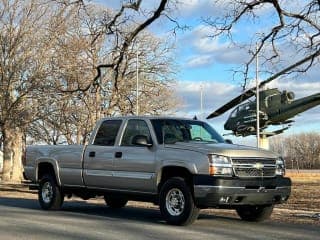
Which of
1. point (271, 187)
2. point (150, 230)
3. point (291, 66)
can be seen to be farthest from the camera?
point (291, 66)

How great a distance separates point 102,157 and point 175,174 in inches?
79.0

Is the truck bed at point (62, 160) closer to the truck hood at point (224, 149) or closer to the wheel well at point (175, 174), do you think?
the wheel well at point (175, 174)

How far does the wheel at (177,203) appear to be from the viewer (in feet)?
37.2

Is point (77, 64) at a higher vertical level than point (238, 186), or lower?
higher

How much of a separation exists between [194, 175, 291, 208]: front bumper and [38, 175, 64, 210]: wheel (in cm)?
441

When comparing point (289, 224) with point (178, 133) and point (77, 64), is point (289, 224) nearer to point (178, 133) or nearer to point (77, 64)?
point (178, 133)

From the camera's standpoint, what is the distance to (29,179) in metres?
15.4

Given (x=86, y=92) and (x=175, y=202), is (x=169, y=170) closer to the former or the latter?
(x=175, y=202)

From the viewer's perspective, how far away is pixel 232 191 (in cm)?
1119

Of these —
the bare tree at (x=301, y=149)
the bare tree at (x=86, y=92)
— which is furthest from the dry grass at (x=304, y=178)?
the bare tree at (x=301, y=149)

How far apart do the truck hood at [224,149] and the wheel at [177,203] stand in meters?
0.65

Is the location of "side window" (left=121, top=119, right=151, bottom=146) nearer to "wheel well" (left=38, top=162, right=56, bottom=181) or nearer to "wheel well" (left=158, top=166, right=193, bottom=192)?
"wheel well" (left=158, top=166, right=193, bottom=192)

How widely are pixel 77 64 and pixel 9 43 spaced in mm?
5496

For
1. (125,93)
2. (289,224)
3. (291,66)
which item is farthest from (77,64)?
(289,224)
